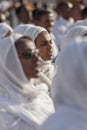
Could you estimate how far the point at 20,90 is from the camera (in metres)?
3.87

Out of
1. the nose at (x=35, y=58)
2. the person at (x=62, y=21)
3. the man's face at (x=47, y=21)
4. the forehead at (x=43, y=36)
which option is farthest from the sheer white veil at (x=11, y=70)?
the person at (x=62, y=21)

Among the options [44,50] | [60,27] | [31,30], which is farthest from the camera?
[60,27]

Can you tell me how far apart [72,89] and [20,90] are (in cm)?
141

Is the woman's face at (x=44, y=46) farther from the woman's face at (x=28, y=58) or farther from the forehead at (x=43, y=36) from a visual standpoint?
the woman's face at (x=28, y=58)

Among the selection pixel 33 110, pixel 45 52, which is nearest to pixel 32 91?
pixel 33 110

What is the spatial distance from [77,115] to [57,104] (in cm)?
17

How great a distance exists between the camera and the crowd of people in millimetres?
2486

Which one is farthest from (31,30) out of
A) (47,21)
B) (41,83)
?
(47,21)

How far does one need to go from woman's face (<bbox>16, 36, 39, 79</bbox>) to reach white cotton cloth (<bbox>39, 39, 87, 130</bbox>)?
120 centimetres

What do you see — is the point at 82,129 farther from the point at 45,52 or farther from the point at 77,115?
the point at 45,52

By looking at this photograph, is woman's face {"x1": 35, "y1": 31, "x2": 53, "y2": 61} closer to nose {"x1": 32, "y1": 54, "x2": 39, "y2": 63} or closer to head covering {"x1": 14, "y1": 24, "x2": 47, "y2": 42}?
head covering {"x1": 14, "y1": 24, "x2": 47, "y2": 42}

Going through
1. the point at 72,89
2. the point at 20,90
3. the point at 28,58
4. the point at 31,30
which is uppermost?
the point at 31,30

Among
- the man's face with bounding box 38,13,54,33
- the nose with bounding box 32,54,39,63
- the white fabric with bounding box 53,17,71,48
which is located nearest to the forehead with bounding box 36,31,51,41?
the nose with bounding box 32,54,39,63

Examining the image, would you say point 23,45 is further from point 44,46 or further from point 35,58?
point 44,46
